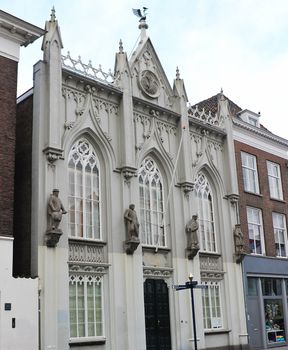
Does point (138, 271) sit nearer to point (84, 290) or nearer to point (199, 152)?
point (84, 290)

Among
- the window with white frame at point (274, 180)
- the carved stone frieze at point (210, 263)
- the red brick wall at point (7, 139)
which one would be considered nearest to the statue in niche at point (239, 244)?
the carved stone frieze at point (210, 263)

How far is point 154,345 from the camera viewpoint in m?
21.7

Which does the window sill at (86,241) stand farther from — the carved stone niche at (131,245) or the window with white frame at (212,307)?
the window with white frame at (212,307)

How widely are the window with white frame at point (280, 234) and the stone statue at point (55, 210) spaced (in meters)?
16.4

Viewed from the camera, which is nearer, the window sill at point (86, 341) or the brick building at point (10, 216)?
the brick building at point (10, 216)

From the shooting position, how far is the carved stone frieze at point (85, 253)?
19.7 m

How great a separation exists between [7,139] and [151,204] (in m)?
8.04

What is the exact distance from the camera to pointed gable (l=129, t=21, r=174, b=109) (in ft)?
80.0

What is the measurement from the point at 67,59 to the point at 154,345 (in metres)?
12.3

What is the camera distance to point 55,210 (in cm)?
1856

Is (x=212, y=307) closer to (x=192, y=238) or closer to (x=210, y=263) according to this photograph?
(x=210, y=263)

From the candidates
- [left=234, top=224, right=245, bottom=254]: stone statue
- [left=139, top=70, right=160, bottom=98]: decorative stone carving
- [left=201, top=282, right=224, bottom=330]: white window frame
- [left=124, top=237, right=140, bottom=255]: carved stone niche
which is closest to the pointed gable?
[left=139, top=70, right=160, bottom=98]: decorative stone carving

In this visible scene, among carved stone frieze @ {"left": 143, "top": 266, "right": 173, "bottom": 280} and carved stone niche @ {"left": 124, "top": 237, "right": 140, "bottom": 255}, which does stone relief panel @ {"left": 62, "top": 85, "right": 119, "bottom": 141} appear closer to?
carved stone niche @ {"left": 124, "top": 237, "right": 140, "bottom": 255}

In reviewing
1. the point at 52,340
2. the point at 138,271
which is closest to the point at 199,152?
the point at 138,271
